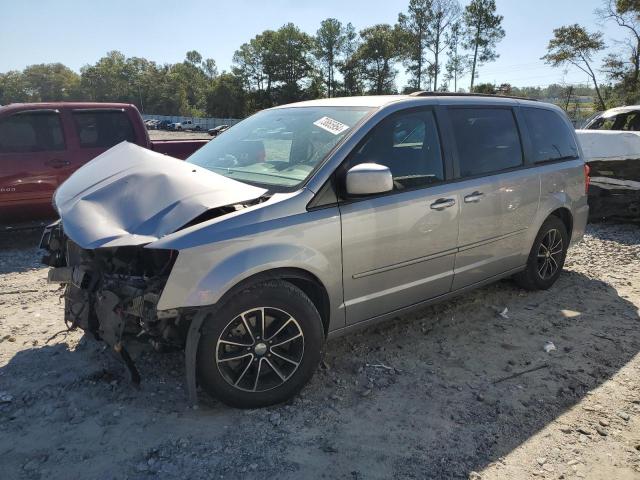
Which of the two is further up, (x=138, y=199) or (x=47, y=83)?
(x=47, y=83)

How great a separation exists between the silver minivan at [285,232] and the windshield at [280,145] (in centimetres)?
2

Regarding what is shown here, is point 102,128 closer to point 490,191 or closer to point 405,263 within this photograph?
point 405,263

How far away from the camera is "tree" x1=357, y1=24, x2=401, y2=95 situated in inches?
2911

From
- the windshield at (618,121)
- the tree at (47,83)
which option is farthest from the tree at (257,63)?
the windshield at (618,121)

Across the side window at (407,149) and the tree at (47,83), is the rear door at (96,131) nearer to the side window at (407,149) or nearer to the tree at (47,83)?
the side window at (407,149)

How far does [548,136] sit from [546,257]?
1.21m

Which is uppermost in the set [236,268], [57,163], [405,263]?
[57,163]

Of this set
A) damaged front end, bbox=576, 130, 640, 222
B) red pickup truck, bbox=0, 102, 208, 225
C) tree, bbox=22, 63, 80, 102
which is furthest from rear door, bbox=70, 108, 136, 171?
tree, bbox=22, 63, 80, 102

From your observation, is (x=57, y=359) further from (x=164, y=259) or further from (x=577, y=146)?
(x=577, y=146)

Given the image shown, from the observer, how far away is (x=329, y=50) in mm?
84125

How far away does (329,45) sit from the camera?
84.1m

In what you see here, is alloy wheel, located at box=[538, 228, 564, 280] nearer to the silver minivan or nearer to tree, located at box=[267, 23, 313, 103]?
the silver minivan

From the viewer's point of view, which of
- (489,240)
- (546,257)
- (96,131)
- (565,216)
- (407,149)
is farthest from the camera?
(96,131)

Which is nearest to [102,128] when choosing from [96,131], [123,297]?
[96,131]
